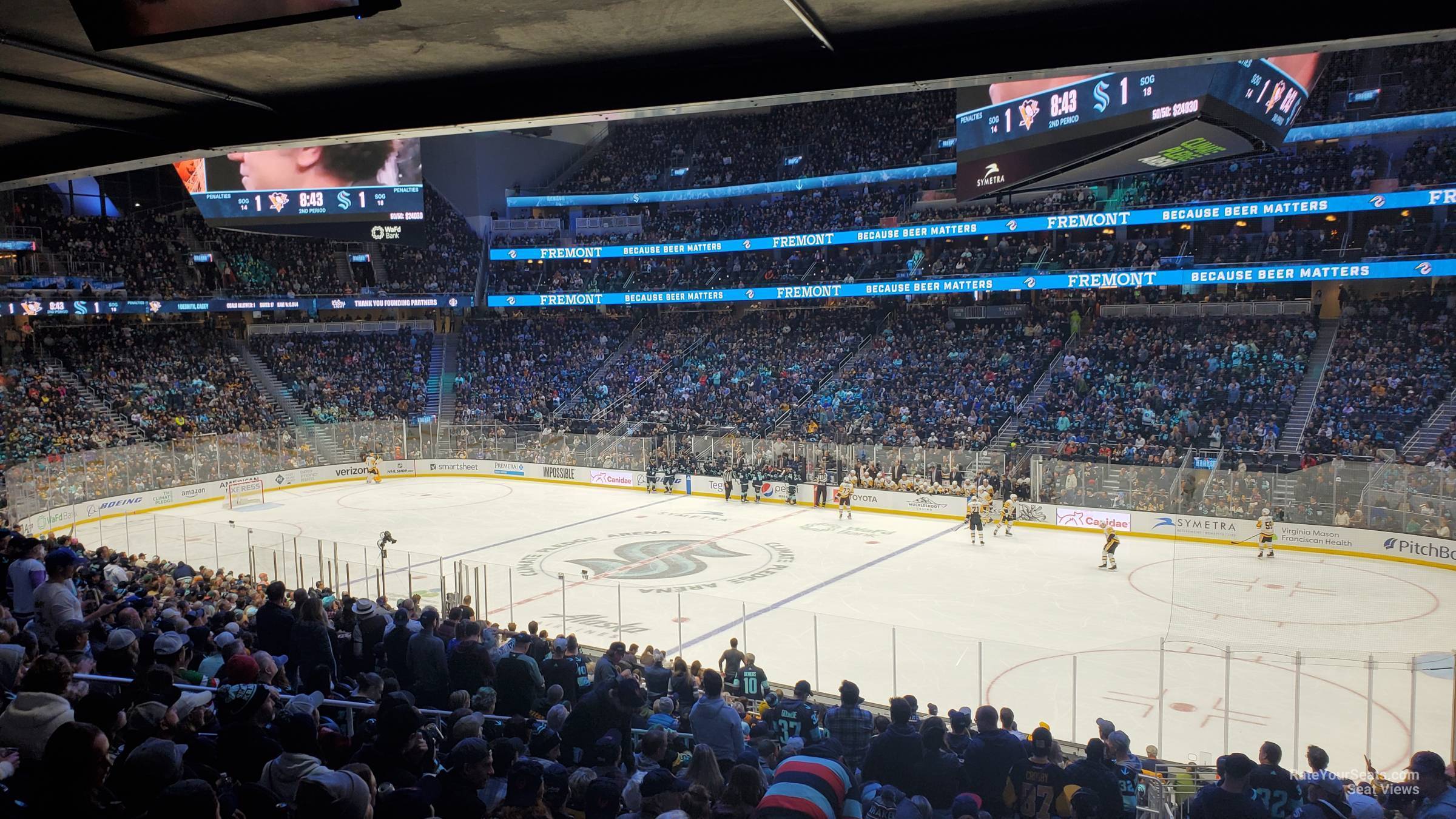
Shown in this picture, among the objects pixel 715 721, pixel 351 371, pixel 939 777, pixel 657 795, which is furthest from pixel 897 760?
pixel 351 371

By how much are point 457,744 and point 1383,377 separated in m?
29.1

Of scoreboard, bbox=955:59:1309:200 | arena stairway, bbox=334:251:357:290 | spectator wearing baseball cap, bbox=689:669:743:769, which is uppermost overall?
arena stairway, bbox=334:251:357:290

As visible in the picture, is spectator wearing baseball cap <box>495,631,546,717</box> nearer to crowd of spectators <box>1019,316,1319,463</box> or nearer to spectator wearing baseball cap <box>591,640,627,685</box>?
spectator wearing baseball cap <box>591,640,627,685</box>

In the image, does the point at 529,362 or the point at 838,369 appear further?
the point at 529,362

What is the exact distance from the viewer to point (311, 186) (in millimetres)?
31406

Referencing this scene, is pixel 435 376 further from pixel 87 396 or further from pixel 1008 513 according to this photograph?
pixel 1008 513

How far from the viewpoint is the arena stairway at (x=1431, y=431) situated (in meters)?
23.8

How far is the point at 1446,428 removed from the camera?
77.8 ft

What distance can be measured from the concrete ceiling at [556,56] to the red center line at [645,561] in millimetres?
9692

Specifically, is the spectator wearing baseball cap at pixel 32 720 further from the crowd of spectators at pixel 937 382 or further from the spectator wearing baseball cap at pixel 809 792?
the crowd of spectators at pixel 937 382

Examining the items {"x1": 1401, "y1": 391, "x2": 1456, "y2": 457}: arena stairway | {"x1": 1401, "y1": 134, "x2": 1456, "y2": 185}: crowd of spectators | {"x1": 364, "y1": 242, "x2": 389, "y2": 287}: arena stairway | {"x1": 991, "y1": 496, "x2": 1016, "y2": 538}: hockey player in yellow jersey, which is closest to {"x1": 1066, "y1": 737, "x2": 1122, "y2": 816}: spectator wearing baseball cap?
{"x1": 991, "y1": 496, "x2": 1016, "y2": 538}: hockey player in yellow jersey

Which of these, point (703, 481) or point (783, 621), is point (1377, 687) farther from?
point (703, 481)

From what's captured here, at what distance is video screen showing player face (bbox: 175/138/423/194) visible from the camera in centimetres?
3089

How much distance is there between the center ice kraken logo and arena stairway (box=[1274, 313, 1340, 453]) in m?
13.7
